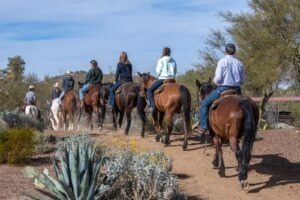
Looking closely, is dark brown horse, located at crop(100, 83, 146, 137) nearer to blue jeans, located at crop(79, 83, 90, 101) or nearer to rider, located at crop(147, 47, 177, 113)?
rider, located at crop(147, 47, 177, 113)

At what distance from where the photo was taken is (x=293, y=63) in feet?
76.5

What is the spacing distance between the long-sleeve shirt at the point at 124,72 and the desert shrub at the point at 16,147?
21.6 feet

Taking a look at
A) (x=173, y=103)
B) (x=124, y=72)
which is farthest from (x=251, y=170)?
(x=124, y=72)

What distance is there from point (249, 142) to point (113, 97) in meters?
9.30

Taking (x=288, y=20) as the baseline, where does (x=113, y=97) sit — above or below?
below

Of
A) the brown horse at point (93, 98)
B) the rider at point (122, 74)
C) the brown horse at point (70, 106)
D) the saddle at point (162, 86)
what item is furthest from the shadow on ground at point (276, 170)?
the brown horse at point (70, 106)

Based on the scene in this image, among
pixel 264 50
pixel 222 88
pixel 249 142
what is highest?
pixel 264 50

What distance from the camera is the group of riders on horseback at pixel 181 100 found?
37.6 ft

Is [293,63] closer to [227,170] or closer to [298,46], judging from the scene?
[298,46]

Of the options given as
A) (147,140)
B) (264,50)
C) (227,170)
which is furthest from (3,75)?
(227,170)

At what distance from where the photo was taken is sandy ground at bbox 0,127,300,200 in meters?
11.0

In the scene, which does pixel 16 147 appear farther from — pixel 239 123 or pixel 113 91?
pixel 113 91

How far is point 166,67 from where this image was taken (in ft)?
54.7

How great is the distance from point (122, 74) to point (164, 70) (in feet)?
11.5
